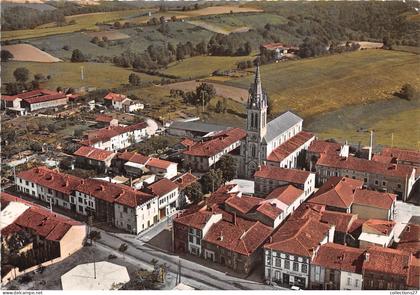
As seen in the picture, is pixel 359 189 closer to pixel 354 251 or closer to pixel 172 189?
pixel 354 251

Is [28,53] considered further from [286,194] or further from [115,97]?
[286,194]

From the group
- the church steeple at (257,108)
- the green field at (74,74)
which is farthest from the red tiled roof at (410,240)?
the green field at (74,74)

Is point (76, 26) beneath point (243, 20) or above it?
beneath

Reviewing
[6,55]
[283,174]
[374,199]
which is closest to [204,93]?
[283,174]

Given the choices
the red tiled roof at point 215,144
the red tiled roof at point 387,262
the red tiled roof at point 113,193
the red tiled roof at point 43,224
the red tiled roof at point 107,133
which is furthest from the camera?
the red tiled roof at point 107,133

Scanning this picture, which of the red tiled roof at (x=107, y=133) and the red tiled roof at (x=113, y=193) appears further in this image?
the red tiled roof at (x=107, y=133)

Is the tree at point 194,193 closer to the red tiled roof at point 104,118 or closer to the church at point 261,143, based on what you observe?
the church at point 261,143
